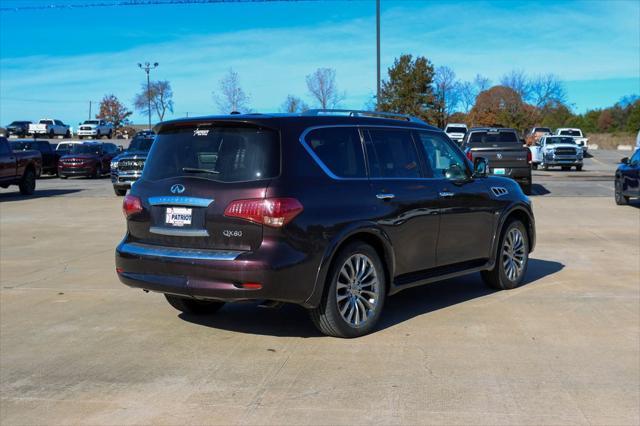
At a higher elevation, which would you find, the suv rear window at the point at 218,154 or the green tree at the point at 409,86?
the green tree at the point at 409,86

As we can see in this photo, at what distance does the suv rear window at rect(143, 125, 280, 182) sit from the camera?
5.60 metres

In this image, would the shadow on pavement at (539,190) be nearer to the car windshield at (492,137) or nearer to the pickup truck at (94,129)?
the car windshield at (492,137)

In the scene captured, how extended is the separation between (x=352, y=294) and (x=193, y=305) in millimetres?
1750

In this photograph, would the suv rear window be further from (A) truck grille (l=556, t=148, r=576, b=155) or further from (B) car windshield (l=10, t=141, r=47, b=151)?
(A) truck grille (l=556, t=148, r=576, b=155)

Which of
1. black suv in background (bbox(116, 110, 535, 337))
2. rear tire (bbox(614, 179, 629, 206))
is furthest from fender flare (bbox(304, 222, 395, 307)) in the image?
rear tire (bbox(614, 179, 629, 206))

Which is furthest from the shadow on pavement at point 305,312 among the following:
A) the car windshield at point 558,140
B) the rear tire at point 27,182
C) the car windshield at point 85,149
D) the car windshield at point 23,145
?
the car windshield at point 558,140

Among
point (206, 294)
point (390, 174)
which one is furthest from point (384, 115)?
point (206, 294)

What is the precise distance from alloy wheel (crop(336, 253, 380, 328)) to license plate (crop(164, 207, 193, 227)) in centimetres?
133

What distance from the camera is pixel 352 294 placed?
6.07 meters

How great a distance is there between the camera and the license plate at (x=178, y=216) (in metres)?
5.71

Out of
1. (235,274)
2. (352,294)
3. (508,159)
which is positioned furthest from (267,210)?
(508,159)

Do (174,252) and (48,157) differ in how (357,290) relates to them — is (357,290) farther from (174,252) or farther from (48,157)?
(48,157)

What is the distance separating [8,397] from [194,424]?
1.46 m

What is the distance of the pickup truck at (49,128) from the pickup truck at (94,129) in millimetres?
2430
